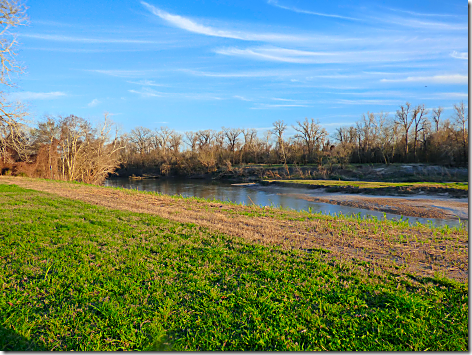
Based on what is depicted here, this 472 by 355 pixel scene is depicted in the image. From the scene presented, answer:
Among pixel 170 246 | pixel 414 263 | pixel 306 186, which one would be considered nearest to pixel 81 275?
pixel 170 246

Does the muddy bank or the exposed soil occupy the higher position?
the muddy bank

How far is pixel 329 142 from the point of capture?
2852 inches

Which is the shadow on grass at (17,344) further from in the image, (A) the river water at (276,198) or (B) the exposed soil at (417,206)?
(B) the exposed soil at (417,206)

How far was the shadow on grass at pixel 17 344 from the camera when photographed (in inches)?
132

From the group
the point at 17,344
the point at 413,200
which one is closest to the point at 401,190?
the point at 413,200

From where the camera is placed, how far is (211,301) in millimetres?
4277

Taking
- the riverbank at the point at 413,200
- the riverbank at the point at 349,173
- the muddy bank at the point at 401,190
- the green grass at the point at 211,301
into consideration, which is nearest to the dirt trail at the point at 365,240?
the green grass at the point at 211,301

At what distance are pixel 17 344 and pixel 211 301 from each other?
7.45 feet

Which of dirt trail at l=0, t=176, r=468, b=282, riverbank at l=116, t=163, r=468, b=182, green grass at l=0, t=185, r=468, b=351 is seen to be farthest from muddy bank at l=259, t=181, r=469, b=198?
green grass at l=0, t=185, r=468, b=351

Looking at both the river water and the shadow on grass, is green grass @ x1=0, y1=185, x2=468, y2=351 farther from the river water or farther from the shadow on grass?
the river water

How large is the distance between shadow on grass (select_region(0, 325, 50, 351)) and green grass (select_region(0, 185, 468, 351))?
0.04 feet

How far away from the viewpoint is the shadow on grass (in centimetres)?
335

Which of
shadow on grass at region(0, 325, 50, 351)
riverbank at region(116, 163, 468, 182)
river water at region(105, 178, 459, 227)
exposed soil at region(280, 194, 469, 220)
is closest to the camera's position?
shadow on grass at region(0, 325, 50, 351)

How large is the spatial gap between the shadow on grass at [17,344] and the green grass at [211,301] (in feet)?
0.04
